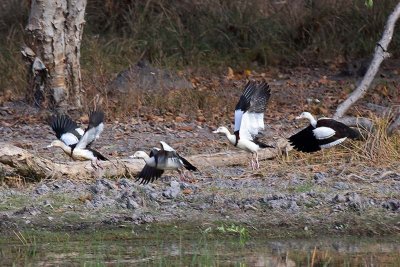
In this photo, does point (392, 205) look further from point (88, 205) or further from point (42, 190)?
point (42, 190)

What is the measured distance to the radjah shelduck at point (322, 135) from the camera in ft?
33.9

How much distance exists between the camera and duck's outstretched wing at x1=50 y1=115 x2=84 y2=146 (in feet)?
33.3

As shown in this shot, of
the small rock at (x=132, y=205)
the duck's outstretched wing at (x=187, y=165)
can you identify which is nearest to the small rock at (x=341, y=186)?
the duck's outstretched wing at (x=187, y=165)

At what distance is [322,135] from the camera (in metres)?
10.3

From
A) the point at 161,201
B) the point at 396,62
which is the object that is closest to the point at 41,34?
the point at 161,201

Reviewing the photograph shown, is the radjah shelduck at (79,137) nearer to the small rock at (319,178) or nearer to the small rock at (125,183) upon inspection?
the small rock at (125,183)

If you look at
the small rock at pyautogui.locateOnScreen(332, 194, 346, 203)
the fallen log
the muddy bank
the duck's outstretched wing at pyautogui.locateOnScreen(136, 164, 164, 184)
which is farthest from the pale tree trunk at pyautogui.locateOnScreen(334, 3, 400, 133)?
the duck's outstretched wing at pyautogui.locateOnScreen(136, 164, 164, 184)

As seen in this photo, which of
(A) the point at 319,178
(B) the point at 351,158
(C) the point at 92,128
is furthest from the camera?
(B) the point at 351,158

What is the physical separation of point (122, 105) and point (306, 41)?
4.51 meters

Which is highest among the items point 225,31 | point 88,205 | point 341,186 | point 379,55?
point 225,31

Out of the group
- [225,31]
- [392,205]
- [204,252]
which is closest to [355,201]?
Result: [392,205]

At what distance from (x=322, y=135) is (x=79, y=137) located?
93.1 inches

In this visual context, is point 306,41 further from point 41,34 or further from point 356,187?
point 356,187

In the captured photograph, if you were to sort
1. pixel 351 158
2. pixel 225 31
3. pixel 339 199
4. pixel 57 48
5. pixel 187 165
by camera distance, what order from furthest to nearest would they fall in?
pixel 225 31, pixel 57 48, pixel 351 158, pixel 187 165, pixel 339 199
